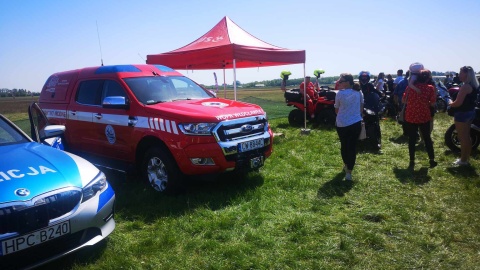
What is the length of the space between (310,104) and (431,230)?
7265 mm

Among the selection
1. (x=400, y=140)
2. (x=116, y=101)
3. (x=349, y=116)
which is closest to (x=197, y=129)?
(x=116, y=101)

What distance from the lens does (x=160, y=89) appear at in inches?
215

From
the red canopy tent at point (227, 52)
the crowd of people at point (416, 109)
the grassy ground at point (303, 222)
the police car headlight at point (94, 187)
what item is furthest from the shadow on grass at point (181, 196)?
the red canopy tent at point (227, 52)

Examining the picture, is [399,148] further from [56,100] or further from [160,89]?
[56,100]

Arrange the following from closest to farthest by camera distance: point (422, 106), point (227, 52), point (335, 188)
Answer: point (335, 188) → point (422, 106) → point (227, 52)

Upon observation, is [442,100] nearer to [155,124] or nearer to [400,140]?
[400,140]

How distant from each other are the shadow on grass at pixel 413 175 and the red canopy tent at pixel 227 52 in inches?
166

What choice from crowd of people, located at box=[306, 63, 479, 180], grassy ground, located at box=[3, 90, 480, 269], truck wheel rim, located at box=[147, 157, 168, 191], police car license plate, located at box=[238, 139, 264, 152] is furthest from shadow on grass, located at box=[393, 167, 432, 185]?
truck wheel rim, located at box=[147, 157, 168, 191]

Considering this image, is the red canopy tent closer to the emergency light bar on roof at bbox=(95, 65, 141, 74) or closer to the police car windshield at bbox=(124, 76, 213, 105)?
the police car windshield at bbox=(124, 76, 213, 105)

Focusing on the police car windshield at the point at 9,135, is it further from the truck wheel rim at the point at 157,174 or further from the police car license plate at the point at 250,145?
the police car license plate at the point at 250,145

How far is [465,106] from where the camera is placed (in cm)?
579

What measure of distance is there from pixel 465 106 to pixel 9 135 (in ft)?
21.2

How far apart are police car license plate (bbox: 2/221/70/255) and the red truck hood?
2.06 metres

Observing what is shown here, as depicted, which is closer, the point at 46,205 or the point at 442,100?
Answer: the point at 46,205
